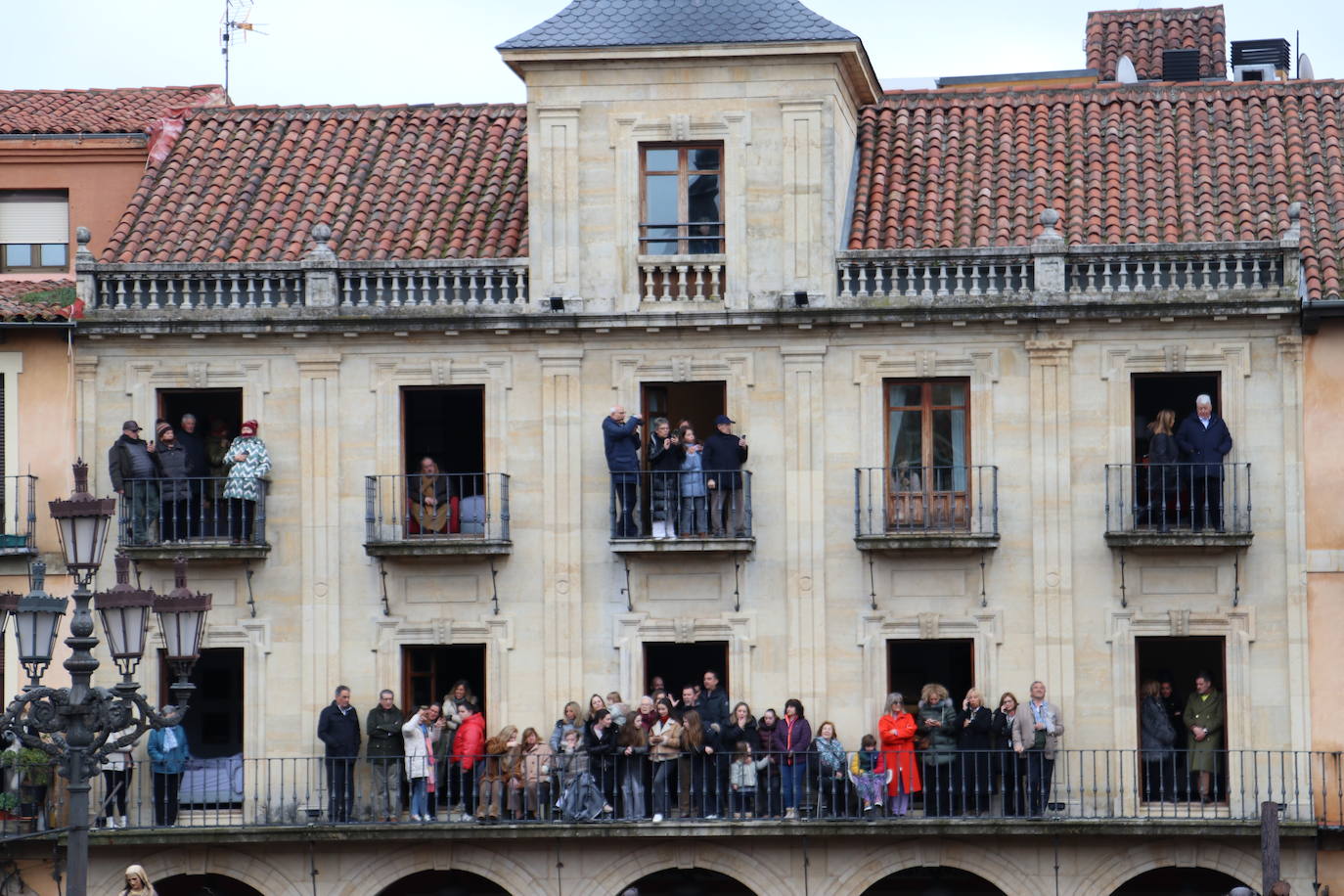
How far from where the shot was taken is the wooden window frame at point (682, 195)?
111 ft

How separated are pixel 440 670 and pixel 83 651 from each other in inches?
433

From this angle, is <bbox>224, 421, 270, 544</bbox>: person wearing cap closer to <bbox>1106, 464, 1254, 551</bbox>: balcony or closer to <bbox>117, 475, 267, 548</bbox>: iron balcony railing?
<bbox>117, 475, 267, 548</bbox>: iron balcony railing

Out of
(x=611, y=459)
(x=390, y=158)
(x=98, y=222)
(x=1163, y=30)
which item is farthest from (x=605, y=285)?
(x=1163, y=30)

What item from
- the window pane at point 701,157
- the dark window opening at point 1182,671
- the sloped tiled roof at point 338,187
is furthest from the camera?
the sloped tiled roof at point 338,187

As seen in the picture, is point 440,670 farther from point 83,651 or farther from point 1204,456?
point 83,651

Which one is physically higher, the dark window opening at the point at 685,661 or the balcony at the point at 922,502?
the balcony at the point at 922,502

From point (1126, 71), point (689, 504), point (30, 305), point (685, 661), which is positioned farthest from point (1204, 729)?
point (30, 305)

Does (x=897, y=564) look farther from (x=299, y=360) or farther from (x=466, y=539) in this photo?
(x=299, y=360)

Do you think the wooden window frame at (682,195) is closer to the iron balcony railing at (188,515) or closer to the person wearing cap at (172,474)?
the iron balcony railing at (188,515)

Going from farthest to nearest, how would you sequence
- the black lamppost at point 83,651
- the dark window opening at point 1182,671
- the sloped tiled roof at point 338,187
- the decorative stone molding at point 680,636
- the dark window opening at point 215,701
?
the sloped tiled roof at point 338,187 → the dark window opening at point 215,701 → the decorative stone molding at point 680,636 → the dark window opening at point 1182,671 → the black lamppost at point 83,651

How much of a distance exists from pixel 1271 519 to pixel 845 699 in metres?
5.68

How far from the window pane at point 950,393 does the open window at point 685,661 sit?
411 centimetres

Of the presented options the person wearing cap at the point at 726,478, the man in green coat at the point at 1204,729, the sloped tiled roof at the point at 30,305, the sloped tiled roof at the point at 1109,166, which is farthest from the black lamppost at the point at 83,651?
the man in green coat at the point at 1204,729

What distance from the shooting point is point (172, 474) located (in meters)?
33.7
